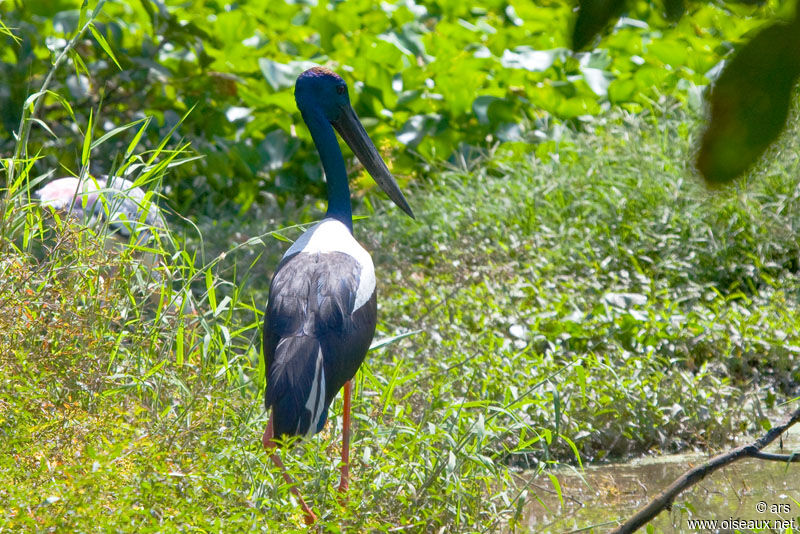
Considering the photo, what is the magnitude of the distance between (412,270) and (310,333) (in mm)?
1994

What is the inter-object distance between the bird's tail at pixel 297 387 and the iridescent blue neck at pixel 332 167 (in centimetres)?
82

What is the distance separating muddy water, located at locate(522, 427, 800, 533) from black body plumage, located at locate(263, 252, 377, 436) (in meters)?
0.62

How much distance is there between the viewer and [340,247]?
305 cm

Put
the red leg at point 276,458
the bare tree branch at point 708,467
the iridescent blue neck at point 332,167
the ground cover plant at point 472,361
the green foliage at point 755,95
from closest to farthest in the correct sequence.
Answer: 1. the green foliage at point 755,95
2. the bare tree branch at point 708,467
3. the ground cover plant at point 472,361
4. the red leg at point 276,458
5. the iridescent blue neck at point 332,167

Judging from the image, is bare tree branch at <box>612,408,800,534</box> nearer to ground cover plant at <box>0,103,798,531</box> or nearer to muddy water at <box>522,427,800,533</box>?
ground cover plant at <box>0,103,798,531</box>

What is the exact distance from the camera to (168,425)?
2.44m

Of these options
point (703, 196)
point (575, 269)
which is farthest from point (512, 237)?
point (703, 196)

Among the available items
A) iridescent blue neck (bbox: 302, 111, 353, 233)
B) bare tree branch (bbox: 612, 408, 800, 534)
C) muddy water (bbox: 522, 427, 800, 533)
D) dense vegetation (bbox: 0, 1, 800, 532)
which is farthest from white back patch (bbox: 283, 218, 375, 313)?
bare tree branch (bbox: 612, 408, 800, 534)

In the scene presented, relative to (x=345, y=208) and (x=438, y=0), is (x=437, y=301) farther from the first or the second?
(x=438, y=0)

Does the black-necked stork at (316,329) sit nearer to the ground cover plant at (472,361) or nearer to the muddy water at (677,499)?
the ground cover plant at (472,361)

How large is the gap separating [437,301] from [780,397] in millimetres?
1310

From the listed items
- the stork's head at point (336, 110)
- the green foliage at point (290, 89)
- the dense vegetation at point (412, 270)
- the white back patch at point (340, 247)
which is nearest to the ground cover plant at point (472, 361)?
the dense vegetation at point (412, 270)

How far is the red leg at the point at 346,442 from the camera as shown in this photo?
254 cm

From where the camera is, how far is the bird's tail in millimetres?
2498
